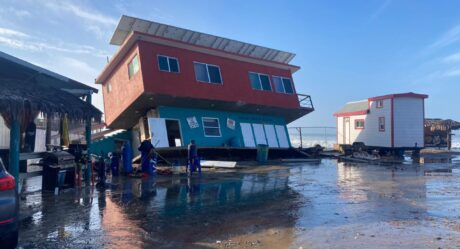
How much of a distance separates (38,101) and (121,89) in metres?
14.1

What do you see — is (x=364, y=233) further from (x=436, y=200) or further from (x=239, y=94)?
(x=239, y=94)

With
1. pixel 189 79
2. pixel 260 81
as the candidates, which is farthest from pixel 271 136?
pixel 189 79

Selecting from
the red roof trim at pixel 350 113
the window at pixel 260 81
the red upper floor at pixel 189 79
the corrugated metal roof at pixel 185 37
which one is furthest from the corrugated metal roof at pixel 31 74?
the red roof trim at pixel 350 113

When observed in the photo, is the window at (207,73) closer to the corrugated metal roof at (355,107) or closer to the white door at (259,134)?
the white door at (259,134)

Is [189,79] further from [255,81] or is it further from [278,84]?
[278,84]

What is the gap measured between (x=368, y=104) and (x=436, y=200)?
2426 cm

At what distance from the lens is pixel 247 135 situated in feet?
85.7

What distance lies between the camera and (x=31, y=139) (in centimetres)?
1460

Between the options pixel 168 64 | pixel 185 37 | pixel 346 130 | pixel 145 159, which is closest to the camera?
pixel 145 159

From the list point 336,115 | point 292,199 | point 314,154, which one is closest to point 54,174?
point 292,199

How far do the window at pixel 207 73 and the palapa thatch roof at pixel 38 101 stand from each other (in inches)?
429

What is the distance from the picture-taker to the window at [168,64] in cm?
2156

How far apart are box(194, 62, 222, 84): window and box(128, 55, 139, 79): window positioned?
3.49 metres

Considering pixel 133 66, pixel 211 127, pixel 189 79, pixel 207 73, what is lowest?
pixel 211 127
